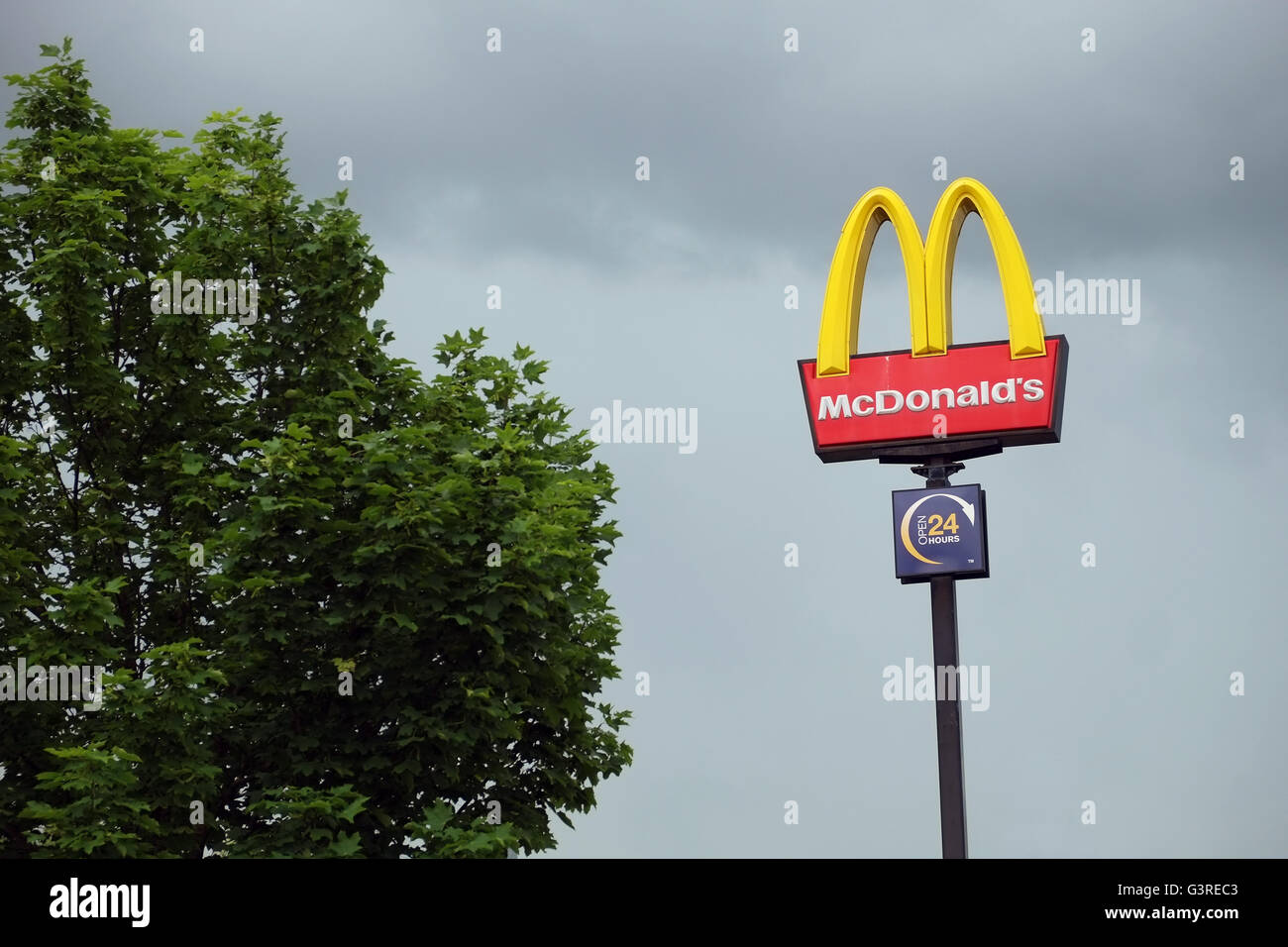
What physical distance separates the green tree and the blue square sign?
622cm

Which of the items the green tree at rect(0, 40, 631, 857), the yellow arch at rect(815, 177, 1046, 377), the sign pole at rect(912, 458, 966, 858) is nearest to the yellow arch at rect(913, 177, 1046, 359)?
the yellow arch at rect(815, 177, 1046, 377)

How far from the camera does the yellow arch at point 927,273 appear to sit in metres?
29.7

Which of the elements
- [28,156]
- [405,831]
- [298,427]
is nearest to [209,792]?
[405,831]

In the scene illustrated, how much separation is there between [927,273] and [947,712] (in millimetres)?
8326

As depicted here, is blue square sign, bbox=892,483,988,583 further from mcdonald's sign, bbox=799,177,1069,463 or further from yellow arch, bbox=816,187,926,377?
yellow arch, bbox=816,187,926,377

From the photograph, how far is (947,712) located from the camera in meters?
28.4

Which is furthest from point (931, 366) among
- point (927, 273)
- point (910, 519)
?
point (910, 519)

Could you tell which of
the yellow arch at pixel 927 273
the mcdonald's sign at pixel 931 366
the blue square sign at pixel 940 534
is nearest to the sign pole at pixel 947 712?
the blue square sign at pixel 940 534

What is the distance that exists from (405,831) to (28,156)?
40.3 ft

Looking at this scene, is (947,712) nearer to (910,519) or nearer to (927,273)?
(910,519)

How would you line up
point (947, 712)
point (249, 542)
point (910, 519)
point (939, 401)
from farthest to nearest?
point (939, 401) → point (910, 519) → point (947, 712) → point (249, 542)

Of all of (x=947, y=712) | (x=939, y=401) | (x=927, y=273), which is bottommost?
(x=947, y=712)
